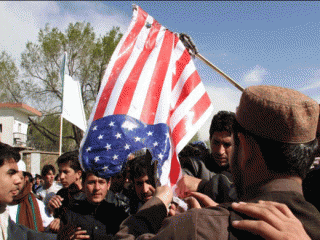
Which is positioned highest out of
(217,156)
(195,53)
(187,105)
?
(195,53)

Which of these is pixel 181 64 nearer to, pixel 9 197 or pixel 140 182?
pixel 140 182

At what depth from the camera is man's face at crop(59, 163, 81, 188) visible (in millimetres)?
4250

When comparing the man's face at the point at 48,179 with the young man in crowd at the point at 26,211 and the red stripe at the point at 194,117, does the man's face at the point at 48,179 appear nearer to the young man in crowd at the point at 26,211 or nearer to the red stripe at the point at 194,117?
the young man in crowd at the point at 26,211

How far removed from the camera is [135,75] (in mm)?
2566

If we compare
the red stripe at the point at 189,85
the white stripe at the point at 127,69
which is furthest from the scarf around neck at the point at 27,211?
the red stripe at the point at 189,85

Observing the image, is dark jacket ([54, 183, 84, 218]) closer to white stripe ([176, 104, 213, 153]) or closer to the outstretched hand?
white stripe ([176, 104, 213, 153])

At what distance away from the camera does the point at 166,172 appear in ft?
7.08

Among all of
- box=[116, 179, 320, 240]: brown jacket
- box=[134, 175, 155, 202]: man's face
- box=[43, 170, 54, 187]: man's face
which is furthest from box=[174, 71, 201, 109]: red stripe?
box=[43, 170, 54, 187]: man's face

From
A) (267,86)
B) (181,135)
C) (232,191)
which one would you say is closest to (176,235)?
(267,86)

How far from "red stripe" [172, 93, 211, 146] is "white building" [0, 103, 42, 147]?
86.7 feet

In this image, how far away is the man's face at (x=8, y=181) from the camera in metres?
2.36

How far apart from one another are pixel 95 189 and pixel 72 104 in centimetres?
323

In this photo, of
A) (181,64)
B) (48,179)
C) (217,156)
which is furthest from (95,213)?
(48,179)

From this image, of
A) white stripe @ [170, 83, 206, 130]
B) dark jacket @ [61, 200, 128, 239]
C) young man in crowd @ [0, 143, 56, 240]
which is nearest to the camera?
young man in crowd @ [0, 143, 56, 240]
